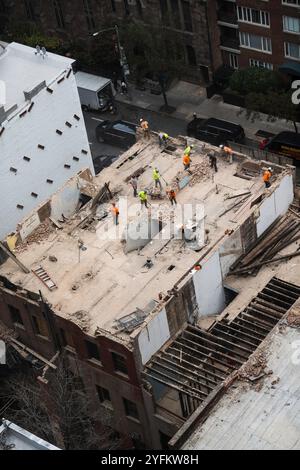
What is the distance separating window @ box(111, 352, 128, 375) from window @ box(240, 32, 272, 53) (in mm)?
56201

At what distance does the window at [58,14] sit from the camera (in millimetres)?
124125

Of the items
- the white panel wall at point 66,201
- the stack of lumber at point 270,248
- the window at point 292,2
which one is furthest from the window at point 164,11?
the stack of lumber at point 270,248

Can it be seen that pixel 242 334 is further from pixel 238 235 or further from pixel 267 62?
pixel 267 62

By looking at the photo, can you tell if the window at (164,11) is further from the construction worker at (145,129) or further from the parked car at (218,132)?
the construction worker at (145,129)

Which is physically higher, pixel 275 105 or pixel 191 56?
pixel 191 56

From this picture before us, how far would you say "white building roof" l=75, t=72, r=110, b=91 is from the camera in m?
118

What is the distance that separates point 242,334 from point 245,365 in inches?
208

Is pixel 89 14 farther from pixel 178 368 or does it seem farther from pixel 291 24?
pixel 178 368

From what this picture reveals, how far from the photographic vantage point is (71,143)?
284ft

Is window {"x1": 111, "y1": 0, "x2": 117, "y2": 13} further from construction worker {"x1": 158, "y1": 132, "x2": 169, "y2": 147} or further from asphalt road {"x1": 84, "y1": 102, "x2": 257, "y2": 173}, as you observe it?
Result: construction worker {"x1": 158, "y1": 132, "x2": 169, "y2": 147}

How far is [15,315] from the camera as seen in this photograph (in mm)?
73625

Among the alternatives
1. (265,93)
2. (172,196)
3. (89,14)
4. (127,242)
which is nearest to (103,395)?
(127,242)

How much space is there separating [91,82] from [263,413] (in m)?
68.7
